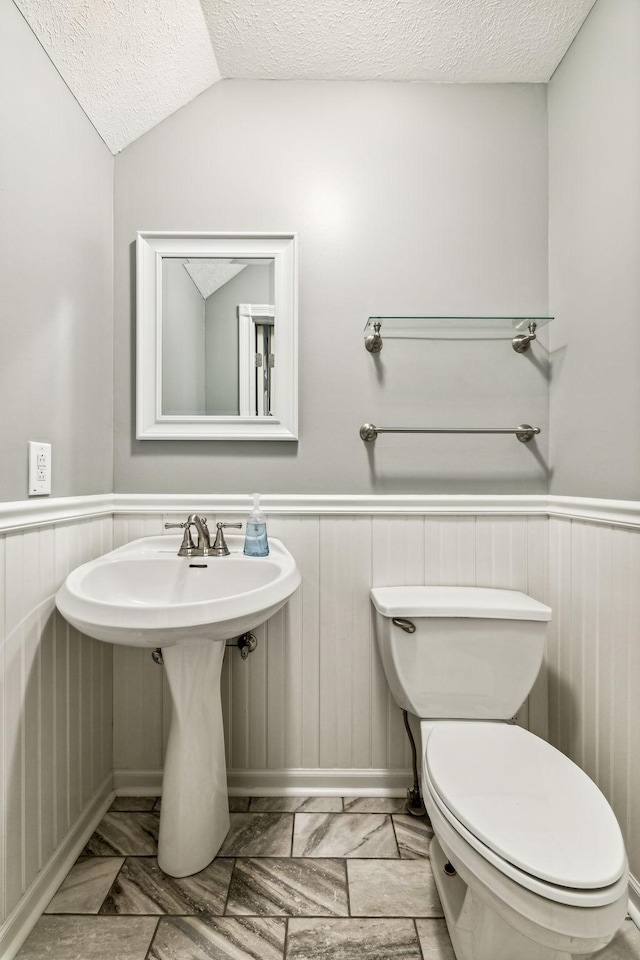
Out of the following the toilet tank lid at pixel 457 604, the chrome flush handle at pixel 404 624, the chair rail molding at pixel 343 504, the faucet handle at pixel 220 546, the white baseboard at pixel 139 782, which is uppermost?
the chair rail molding at pixel 343 504

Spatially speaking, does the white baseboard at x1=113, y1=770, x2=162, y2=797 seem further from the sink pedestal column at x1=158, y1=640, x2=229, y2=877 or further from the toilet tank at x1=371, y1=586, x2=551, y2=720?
the toilet tank at x1=371, y1=586, x2=551, y2=720

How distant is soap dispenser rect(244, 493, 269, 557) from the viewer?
4.51 ft

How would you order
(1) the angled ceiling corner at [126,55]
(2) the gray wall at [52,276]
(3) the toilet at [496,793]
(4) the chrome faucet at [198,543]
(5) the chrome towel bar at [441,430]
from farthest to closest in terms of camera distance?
(5) the chrome towel bar at [441,430] → (4) the chrome faucet at [198,543] → (1) the angled ceiling corner at [126,55] → (2) the gray wall at [52,276] → (3) the toilet at [496,793]

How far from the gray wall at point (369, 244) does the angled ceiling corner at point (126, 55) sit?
0.20 feet

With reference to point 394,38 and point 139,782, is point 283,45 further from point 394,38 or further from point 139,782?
point 139,782

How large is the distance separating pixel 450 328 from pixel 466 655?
96 centimetres

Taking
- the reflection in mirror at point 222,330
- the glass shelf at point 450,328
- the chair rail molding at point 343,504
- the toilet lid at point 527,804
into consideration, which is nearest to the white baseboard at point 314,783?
the toilet lid at point 527,804

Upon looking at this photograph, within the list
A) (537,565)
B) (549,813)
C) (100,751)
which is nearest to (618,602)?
(537,565)

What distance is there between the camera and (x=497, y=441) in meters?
1.55

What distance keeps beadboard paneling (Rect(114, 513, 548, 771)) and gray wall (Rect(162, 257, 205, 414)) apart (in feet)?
1.24

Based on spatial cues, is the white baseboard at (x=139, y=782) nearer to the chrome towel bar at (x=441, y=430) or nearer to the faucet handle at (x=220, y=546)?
the faucet handle at (x=220, y=546)

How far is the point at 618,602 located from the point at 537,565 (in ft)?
1.09

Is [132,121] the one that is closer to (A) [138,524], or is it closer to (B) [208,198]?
(B) [208,198]

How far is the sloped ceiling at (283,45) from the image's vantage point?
126 centimetres
